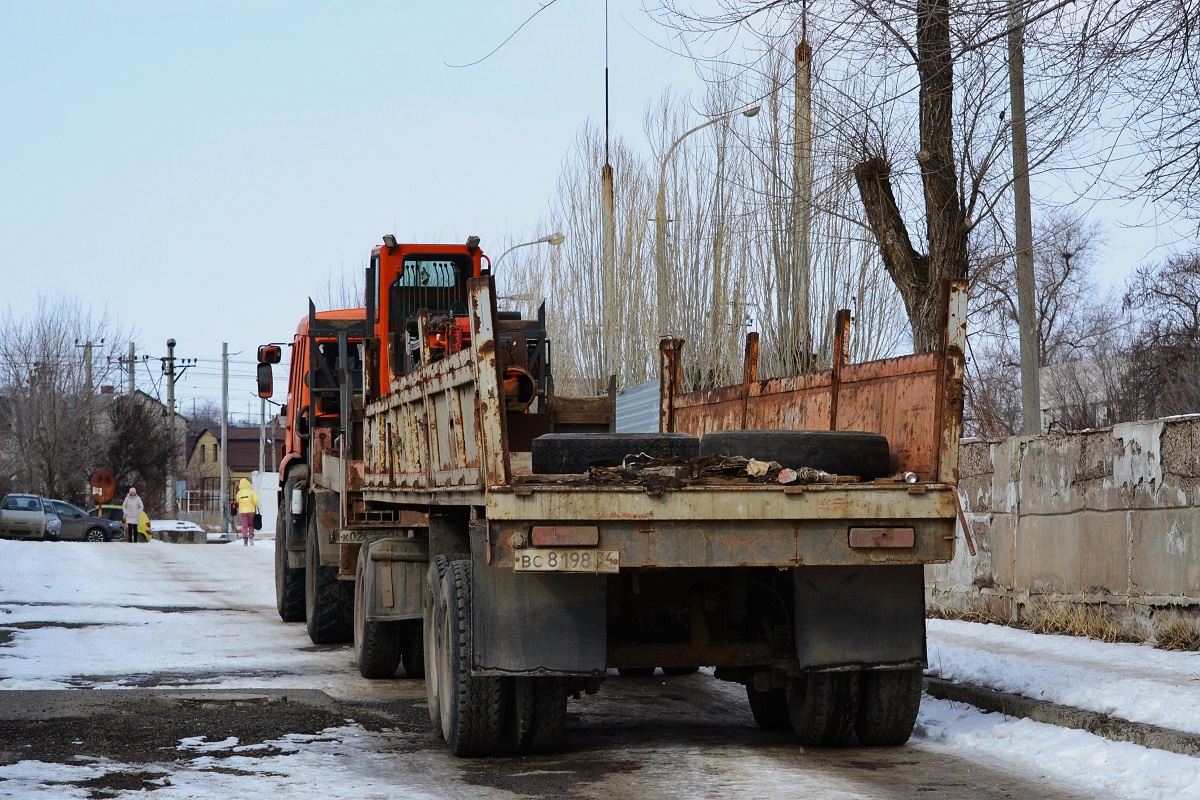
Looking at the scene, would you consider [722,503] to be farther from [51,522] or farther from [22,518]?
[51,522]

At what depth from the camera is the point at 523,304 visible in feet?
110

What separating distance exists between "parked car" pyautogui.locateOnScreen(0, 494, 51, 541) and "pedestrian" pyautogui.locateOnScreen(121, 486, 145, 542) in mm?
2230

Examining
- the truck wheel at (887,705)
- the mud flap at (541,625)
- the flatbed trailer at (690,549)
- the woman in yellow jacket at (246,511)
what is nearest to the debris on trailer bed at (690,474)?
the flatbed trailer at (690,549)

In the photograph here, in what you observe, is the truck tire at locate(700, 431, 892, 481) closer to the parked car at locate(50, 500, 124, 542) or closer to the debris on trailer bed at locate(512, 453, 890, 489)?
the debris on trailer bed at locate(512, 453, 890, 489)

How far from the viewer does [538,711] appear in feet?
23.5

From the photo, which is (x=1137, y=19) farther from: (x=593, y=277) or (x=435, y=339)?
(x=593, y=277)

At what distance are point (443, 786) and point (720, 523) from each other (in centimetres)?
172

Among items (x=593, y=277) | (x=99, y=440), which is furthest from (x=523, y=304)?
(x=99, y=440)

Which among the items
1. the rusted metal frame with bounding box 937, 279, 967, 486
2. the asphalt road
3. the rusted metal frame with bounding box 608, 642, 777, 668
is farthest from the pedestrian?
the rusted metal frame with bounding box 937, 279, 967, 486

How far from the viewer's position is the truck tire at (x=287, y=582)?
14773mm

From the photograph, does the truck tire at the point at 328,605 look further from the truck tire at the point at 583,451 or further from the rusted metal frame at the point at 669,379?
the truck tire at the point at 583,451

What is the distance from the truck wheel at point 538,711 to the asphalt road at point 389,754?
105 mm

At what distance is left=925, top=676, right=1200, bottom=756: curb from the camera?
6707mm

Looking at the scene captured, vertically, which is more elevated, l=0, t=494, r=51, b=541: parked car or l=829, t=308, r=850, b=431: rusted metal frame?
l=829, t=308, r=850, b=431: rusted metal frame
